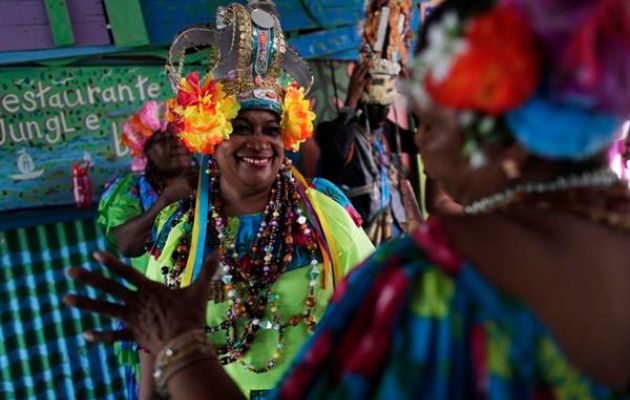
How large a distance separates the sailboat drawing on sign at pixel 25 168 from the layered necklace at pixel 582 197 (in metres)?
3.33

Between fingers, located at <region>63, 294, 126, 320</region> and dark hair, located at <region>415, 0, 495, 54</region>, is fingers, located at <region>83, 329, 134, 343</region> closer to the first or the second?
fingers, located at <region>63, 294, 126, 320</region>

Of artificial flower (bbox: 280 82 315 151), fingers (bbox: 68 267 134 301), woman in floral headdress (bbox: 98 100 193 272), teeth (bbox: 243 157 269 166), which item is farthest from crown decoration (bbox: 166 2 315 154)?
fingers (bbox: 68 267 134 301)

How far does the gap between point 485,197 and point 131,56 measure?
341cm

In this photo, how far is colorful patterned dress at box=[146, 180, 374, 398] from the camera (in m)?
2.26

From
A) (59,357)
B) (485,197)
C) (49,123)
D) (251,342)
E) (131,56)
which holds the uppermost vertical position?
(131,56)

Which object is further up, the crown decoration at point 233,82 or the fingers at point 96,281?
the crown decoration at point 233,82

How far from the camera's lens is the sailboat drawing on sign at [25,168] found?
12.6ft

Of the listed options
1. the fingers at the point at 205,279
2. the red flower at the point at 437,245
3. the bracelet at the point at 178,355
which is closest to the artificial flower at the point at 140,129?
the fingers at the point at 205,279

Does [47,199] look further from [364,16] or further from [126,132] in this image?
[364,16]

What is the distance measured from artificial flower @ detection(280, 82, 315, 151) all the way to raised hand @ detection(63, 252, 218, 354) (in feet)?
4.37

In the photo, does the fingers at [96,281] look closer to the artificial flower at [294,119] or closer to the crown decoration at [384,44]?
the artificial flower at [294,119]

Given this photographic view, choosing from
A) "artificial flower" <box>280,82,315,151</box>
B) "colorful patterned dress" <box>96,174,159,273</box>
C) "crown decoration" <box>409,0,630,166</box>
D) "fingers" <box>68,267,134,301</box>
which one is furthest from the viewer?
"colorful patterned dress" <box>96,174,159,273</box>

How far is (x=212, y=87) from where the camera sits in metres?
2.48

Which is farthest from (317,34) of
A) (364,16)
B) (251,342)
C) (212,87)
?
(251,342)
